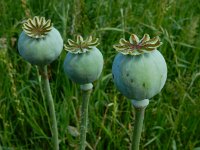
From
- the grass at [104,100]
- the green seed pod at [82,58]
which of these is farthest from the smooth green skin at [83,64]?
the grass at [104,100]

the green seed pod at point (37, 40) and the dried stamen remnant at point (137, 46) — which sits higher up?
the dried stamen remnant at point (137, 46)

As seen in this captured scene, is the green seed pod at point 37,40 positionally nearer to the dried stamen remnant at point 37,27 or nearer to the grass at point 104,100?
the dried stamen remnant at point 37,27

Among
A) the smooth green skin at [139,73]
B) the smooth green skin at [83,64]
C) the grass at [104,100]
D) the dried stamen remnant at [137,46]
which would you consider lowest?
the grass at [104,100]

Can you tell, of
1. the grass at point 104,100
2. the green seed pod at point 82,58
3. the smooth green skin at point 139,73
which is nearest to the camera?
the smooth green skin at point 139,73

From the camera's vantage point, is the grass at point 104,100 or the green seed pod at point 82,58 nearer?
the green seed pod at point 82,58

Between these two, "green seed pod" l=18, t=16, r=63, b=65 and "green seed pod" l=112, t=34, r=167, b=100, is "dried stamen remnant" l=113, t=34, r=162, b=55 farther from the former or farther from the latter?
"green seed pod" l=18, t=16, r=63, b=65

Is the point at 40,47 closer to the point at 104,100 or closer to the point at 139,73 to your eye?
the point at 139,73

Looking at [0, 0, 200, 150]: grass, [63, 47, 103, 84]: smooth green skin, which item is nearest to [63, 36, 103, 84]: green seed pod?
[63, 47, 103, 84]: smooth green skin

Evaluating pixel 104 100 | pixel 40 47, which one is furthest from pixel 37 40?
pixel 104 100

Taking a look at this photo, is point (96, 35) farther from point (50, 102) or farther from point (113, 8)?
point (50, 102)
